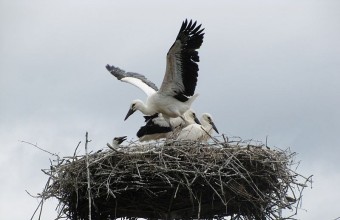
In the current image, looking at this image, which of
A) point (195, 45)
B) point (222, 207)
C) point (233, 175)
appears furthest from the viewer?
point (195, 45)

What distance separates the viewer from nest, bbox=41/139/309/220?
836 centimetres

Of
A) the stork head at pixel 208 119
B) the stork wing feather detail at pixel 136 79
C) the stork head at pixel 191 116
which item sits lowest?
the stork head at pixel 208 119

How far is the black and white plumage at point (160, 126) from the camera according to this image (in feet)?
34.6

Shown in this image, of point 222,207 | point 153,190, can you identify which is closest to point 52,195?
point 153,190

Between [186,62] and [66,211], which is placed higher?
[186,62]

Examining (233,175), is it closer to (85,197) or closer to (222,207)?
(222,207)

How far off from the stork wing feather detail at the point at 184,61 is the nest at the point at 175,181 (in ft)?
4.79

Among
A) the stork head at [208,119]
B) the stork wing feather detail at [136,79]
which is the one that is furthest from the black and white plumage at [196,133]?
the stork wing feather detail at [136,79]

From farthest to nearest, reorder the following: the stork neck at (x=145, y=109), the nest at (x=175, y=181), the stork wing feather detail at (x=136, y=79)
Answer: the stork wing feather detail at (x=136, y=79)
the stork neck at (x=145, y=109)
the nest at (x=175, y=181)

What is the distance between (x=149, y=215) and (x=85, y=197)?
0.78 metres

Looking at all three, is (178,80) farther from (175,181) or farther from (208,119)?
(175,181)

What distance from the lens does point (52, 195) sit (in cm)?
852

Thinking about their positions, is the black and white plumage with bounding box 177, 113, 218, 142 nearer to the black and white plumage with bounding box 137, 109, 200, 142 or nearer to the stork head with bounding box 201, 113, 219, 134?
the stork head with bounding box 201, 113, 219, 134

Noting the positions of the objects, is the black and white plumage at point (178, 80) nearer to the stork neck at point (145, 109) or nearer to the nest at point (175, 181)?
the stork neck at point (145, 109)
